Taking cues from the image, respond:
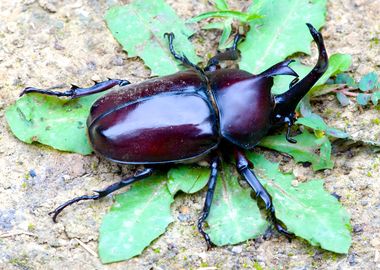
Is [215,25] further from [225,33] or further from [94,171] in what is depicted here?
[94,171]

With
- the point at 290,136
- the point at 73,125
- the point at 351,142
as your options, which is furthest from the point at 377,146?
the point at 73,125

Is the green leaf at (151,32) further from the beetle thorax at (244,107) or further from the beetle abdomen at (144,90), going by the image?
the beetle thorax at (244,107)

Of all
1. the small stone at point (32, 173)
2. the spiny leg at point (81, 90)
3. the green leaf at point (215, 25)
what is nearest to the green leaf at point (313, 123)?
the green leaf at point (215, 25)

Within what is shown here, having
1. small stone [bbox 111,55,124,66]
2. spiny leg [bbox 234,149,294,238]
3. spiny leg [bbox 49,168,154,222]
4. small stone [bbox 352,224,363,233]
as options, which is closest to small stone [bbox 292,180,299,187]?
spiny leg [bbox 234,149,294,238]

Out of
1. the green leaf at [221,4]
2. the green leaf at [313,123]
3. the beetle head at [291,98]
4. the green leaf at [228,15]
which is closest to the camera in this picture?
the beetle head at [291,98]

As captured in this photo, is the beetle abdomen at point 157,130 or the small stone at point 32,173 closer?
the beetle abdomen at point 157,130

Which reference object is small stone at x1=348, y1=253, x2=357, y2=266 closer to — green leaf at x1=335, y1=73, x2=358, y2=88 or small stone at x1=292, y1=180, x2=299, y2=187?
small stone at x1=292, y1=180, x2=299, y2=187
